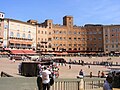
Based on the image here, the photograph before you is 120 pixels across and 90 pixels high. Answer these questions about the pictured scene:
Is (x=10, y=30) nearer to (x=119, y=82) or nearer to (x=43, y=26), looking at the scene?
(x=43, y=26)

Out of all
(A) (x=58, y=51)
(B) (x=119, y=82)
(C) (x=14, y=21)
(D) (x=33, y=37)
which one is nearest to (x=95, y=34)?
(A) (x=58, y=51)

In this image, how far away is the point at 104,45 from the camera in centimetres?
12544


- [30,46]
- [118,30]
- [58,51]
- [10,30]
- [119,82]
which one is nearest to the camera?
[119,82]

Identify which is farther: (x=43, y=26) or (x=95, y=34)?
(x=95, y=34)

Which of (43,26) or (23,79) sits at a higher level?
(43,26)

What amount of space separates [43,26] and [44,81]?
358ft

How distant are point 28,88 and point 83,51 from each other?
107200 mm

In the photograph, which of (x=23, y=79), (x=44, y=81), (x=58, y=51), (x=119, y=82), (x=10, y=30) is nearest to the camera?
(x=44, y=81)

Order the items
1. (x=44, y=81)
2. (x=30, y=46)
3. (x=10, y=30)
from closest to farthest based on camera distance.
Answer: (x=44, y=81)
(x=10, y=30)
(x=30, y=46)

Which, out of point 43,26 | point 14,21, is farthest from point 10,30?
point 43,26

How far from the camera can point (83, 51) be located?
12044 cm

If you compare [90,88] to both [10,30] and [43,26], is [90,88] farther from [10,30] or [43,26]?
[43,26]

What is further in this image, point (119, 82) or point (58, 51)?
point (58, 51)

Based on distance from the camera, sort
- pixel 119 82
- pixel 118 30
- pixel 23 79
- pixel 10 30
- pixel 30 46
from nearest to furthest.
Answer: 1. pixel 23 79
2. pixel 119 82
3. pixel 10 30
4. pixel 30 46
5. pixel 118 30
